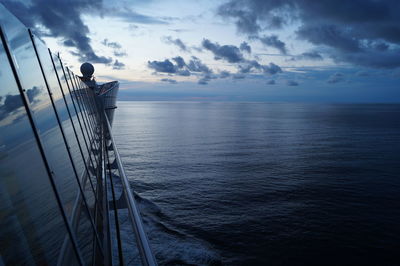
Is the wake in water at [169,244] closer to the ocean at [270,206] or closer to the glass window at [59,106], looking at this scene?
the ocean at [270,206]

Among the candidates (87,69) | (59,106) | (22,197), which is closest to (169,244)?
(59,106)

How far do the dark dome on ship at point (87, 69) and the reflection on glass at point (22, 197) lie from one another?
151ft

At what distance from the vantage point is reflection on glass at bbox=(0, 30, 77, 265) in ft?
5.54

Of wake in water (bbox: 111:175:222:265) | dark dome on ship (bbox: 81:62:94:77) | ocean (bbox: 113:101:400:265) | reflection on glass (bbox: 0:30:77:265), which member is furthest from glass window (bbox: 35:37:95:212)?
dark dome on ship (bbox: 81:62:94:77)

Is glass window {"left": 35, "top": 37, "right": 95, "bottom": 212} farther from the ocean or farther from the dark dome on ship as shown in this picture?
the dark dome on ship

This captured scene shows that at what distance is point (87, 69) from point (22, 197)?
154 ft

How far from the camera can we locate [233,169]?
123 ft

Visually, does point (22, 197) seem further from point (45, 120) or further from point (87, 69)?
point (87, 69)

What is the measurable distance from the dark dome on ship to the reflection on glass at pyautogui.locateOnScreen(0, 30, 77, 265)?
1816 inches

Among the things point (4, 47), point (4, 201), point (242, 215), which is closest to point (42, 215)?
point (4, 201)

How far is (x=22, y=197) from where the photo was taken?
201cm

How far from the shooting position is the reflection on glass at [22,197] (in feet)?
5.54

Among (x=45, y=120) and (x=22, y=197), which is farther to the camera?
(x=45, y=120)

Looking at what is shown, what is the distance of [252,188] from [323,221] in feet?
29.4
